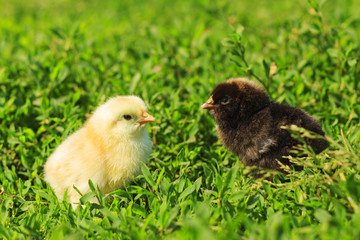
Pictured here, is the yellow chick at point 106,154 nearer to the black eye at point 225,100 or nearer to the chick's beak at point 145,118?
the chick's beak at point 145,118

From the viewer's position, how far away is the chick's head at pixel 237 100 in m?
3.98

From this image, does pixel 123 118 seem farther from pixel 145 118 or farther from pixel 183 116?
pixel 183 116

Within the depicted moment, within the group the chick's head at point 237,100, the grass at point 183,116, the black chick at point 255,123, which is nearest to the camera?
the grass at point 183,116

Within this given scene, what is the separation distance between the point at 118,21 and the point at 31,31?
1921mm

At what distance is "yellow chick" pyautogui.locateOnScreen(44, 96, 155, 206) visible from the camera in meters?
3.68

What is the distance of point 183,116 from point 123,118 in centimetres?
128

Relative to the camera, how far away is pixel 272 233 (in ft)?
8.23

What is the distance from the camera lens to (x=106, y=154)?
3.72m

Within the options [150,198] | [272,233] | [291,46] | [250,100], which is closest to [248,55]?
[291,46]

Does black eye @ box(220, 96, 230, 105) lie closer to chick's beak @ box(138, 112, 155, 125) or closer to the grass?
the grass

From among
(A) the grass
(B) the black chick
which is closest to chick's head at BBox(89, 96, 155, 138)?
(A) the grass

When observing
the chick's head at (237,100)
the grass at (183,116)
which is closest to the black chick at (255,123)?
the chick's head at (237,100)

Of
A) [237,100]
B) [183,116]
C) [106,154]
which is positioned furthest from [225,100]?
[106,154]

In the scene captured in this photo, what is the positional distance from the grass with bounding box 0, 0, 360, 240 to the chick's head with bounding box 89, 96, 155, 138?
19.6 inches
